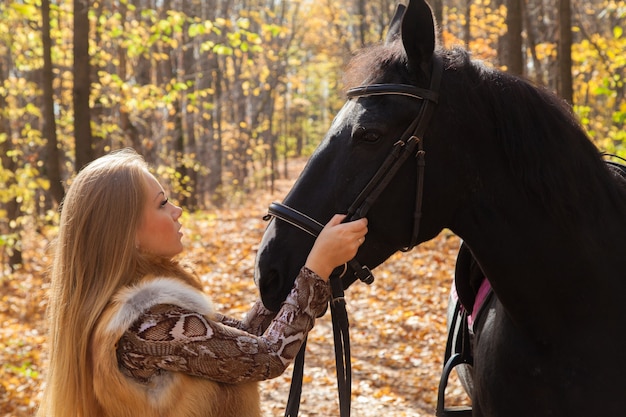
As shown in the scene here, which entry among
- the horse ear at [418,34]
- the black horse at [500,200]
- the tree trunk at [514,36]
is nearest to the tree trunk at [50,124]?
the tree trunk at [514,36]

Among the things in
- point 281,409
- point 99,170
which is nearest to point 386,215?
point 99,170

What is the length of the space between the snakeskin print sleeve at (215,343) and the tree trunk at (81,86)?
6327 millimetres

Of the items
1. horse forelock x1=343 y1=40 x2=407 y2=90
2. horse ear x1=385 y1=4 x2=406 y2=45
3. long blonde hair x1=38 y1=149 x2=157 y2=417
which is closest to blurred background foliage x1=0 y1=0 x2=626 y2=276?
horse ear x1=385 y1=4 x2=406 y2=45

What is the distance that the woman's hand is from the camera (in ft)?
6.41

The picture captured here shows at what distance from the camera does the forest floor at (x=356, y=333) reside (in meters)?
6.07

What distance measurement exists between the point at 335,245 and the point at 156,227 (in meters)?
0.68

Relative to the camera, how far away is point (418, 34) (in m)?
1.98

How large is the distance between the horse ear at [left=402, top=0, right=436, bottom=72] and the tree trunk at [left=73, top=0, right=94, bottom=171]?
659 cm

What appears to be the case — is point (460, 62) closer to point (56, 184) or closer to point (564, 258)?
point (564, 258)

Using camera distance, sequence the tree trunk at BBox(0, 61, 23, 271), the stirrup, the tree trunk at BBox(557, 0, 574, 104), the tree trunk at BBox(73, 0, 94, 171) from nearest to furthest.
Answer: the stirrup → the tree trunk at BBox(73, 0, 94, 171) → the tree trunk at BBox(557, 0, 574, 104) → the tree trunk at BBox(0, 61, 23, 271)

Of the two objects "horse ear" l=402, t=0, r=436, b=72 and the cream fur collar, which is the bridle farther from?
the cream fur collar

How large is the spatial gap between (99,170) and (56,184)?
7.26m

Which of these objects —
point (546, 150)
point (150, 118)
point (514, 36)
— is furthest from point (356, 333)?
point (150, 118)

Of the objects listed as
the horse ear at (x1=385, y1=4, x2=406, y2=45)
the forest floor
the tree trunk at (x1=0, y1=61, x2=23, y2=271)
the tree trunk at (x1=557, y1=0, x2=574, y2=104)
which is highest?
the tree trunk at (x1=557, y1=0, x2=574, y2=104)
